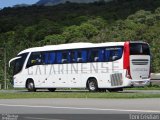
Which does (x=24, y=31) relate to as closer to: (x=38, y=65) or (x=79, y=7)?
(x=79, y=7)

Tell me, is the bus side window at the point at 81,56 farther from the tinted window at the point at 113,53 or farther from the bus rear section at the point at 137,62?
the bus rear section at the point at 137,62

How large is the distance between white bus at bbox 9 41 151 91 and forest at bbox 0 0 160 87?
129 feet

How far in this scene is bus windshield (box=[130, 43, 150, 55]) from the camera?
35.8m

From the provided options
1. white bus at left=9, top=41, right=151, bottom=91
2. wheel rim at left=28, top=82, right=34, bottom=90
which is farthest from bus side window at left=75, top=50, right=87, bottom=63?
wheel rim at left=28, top=82, right=34, bottom=90

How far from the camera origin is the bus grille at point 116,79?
117 feet

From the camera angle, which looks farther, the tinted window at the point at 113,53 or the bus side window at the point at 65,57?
the bus side window at the point at 65,57

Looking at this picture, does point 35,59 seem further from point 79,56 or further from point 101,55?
point 101,55

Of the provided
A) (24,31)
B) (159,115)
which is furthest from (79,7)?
(159,115)

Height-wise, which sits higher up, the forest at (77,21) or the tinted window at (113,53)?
the forest at (77,21)

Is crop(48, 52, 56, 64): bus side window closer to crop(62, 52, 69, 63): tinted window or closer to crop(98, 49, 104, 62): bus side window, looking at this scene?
crop(62, 52, 69, 63): tinted window

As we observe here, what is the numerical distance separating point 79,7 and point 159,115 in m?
156

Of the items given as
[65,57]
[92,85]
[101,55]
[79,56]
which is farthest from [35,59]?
[101,55]

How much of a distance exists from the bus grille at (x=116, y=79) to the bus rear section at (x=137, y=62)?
0.58 metres

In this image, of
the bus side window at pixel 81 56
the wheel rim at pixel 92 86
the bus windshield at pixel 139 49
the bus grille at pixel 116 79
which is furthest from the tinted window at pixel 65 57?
the bus windshield at pixel 139 49
